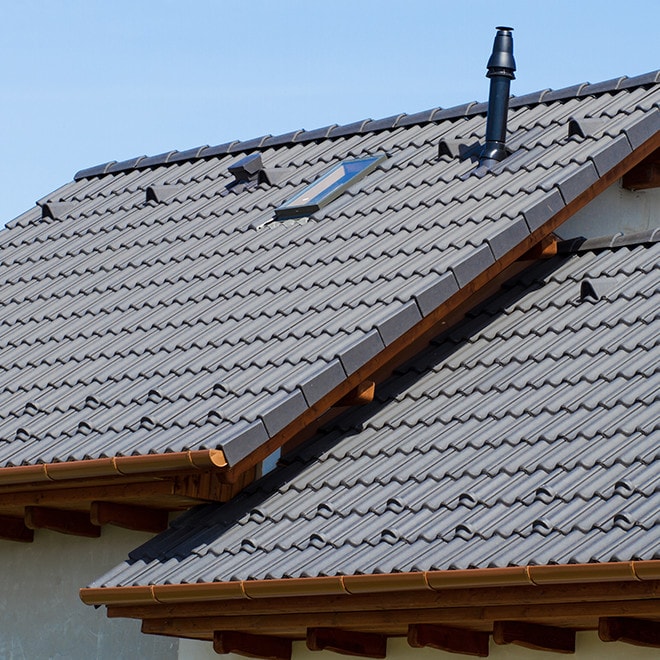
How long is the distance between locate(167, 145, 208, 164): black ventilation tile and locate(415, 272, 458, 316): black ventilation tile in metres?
5.30

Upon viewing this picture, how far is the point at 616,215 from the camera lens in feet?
36.8

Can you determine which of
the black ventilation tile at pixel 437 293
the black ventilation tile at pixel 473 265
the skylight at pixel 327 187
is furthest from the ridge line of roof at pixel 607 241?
the skylight at pixel 327 187

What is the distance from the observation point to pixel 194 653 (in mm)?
9023

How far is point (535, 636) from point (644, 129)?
4687 millimetres

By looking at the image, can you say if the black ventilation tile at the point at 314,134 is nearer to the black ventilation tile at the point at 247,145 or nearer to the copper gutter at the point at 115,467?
the black ventilation tile at the point at 247,145

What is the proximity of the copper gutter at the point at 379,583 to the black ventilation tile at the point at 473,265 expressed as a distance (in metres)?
2.65

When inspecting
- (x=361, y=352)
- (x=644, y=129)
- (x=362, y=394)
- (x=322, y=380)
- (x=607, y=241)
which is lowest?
(x=362, y=394)

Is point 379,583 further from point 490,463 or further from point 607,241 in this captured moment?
point 607,241

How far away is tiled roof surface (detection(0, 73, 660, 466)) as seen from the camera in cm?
913

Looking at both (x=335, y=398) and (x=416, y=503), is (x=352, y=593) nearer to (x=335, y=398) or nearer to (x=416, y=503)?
(x=416, y=503)

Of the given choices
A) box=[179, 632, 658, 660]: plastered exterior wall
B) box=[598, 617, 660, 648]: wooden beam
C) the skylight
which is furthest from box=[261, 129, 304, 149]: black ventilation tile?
box=[598, 617, 660, 648]: wooden beam

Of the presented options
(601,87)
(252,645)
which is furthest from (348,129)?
(252,645)

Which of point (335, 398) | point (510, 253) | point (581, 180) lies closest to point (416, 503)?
point (335, 398)

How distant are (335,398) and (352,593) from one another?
1.83 m
